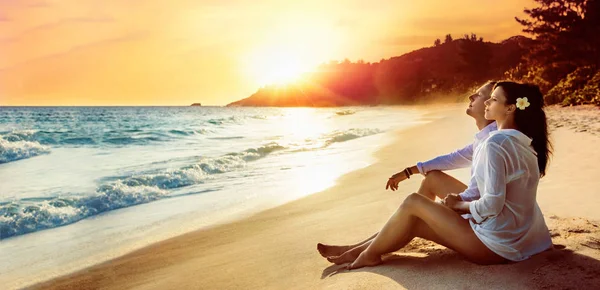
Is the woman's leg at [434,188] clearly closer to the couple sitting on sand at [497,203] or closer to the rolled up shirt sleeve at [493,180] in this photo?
the couple sitting on sand at [497,203]

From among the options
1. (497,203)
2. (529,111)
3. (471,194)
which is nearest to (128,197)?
(471,194)

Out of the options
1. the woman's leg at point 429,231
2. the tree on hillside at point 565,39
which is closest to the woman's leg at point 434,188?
the woman's leg at point 429,231

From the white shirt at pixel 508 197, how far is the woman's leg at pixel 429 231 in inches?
3.1

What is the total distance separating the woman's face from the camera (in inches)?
115

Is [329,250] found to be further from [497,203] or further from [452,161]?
[497,203]

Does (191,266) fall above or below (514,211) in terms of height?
below

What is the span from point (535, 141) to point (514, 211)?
17.2 inches

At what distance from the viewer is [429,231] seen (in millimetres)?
3309

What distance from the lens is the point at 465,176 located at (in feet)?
23.9

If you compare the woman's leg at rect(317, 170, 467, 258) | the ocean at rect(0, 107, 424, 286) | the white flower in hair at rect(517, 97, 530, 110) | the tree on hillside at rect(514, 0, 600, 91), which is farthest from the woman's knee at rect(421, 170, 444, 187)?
the tree on hillside at rect(514, 0, 600, 91)

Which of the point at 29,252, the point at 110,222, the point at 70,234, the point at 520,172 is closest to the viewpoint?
the point at 520,172

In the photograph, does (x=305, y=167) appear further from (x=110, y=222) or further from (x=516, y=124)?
(x=516, y=124)

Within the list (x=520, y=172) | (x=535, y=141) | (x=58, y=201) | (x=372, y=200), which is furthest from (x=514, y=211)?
(x=58, y=201)

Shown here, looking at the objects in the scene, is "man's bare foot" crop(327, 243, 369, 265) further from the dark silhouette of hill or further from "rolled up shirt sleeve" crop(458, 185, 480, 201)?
the dark silhouette of hill
